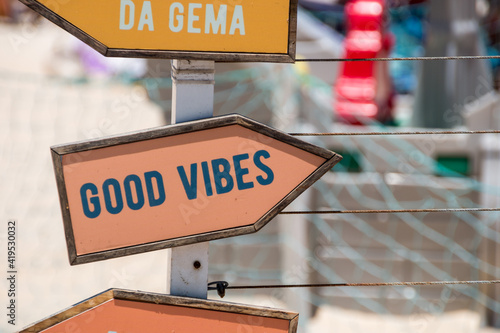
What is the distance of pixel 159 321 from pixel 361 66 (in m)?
3.89

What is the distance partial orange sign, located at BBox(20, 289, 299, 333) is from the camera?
1.00 m

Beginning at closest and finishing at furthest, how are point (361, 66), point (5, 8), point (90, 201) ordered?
point (90, 201) → point (361, 66) → point (5, 8)

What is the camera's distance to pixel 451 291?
11.3 feet

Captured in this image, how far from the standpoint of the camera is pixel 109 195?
38.0 inches

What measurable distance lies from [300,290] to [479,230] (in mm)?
1095

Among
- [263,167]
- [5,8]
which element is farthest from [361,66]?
[5,8]

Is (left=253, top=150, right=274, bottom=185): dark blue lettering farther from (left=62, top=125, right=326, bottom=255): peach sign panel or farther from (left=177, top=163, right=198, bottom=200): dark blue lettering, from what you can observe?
(left=177, top=163, right=198, bottom=200): dark blue lettering

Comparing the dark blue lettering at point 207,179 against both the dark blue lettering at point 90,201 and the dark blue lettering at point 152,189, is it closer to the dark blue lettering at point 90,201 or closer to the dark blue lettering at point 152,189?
the dark blue lettering at point 152,189

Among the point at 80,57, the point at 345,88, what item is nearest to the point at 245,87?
the point at 345,88

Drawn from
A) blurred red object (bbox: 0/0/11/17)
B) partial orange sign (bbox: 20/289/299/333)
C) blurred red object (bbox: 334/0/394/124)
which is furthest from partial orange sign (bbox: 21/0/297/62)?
blurred red object (bbox: 0/0/11/17)

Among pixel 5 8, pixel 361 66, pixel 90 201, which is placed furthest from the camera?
pixel 5 8

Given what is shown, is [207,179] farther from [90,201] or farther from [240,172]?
[90,201]

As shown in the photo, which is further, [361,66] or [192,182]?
[361,66]

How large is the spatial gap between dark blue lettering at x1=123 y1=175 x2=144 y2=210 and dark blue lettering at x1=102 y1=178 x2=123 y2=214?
0.01 meters
